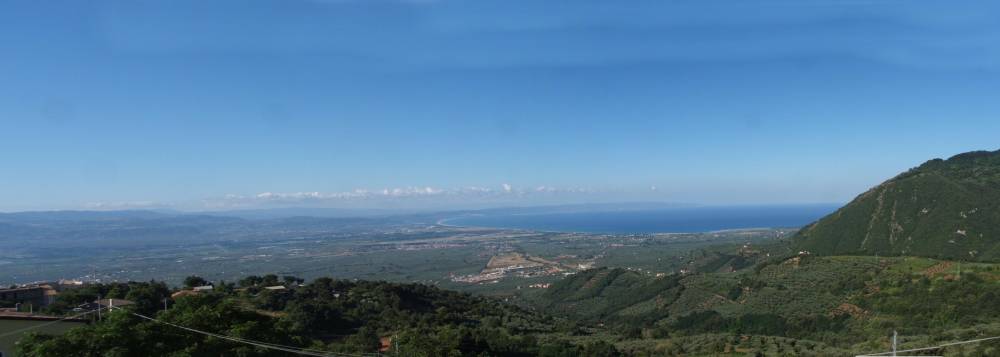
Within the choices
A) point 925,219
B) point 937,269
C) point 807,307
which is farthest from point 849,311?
point 925,219

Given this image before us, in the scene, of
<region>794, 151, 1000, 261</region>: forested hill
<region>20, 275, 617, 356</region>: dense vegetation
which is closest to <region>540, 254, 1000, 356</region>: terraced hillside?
<region>20, 275, 617, 356</region>: dense vegetation

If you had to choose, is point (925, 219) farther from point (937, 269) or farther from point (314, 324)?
point (314, 324)

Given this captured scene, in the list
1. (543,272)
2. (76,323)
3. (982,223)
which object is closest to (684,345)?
(76,323)

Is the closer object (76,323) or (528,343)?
(76,323)

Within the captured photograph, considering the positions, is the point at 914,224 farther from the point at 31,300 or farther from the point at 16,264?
the point at 16,264

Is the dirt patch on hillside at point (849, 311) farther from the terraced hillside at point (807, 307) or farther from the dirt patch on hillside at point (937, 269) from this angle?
the dirt patch on hillside at point (937, 269)

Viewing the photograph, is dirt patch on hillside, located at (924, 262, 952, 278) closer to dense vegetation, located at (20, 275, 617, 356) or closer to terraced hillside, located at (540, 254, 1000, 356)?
terraced hillside, located at (540, 254, 1000, 356)
